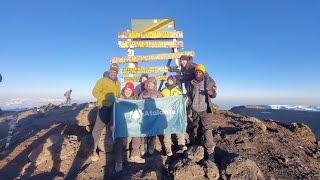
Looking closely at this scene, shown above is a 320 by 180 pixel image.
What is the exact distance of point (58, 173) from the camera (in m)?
9.32

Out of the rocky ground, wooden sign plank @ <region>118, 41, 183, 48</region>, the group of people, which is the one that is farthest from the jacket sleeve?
wooden sign plank @ <region>118, 41, 183, 48</region>

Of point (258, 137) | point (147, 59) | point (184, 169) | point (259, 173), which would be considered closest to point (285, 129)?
point (258, 137)

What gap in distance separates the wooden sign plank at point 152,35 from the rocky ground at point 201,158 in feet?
13.4

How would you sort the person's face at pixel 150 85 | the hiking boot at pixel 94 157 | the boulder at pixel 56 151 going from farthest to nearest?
the boulder at pixel 56 151 < the person's face at pixel 150 85 < the hiking boot at pixel 94 157

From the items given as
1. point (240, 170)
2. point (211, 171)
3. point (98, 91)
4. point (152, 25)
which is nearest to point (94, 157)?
point (98, 91)

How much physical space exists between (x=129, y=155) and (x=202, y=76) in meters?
3.80

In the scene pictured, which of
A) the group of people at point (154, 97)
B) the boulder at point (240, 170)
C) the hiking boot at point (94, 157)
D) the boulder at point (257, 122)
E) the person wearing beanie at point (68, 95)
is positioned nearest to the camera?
the boulder at point (240, 170)

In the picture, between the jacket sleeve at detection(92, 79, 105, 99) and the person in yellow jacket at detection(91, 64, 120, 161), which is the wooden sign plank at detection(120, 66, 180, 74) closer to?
the person in yellow jacket at detection(91, 64, 120, 161)

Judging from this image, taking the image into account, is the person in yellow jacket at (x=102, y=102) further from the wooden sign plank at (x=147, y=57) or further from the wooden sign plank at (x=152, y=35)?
the wooden sign plank at (x=152, y=35)

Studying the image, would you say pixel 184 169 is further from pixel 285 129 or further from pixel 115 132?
pixel 285 129

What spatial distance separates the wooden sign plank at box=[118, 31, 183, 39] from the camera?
43.5ft

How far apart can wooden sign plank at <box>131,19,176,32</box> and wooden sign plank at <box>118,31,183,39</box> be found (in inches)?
9.6

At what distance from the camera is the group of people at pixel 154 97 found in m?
8.73

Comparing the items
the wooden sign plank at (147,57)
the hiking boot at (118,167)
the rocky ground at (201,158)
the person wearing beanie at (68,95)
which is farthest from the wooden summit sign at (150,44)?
the person wearing beanie at (68,95)
